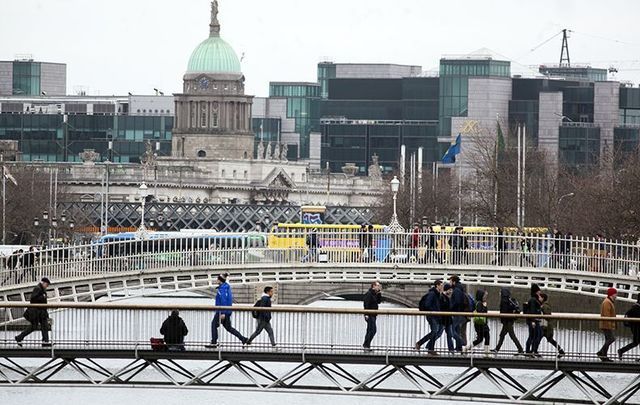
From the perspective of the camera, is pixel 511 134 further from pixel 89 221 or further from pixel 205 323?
pixel 205 323

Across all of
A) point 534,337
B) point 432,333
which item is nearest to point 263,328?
point 432,333

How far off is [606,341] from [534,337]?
167cm

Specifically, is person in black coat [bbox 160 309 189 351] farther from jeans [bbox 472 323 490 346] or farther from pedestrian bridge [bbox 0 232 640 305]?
pedestrian bridge [bbox 0 232 640 305]

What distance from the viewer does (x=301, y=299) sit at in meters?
112

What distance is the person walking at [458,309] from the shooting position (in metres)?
62.7

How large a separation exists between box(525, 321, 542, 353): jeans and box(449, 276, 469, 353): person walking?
4.81 feet

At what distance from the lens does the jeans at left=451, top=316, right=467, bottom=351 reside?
62594 millimetres

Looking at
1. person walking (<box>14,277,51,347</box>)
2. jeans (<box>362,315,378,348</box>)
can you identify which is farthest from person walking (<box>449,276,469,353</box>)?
person walking (<box>14,277,51,347</box>)

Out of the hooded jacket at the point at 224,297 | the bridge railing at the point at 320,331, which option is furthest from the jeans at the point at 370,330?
the hooded jacket at the point at 224,297

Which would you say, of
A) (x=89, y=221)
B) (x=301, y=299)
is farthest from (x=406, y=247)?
(x=89, y=221)

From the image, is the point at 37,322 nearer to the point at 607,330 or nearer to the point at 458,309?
the point at 458,309

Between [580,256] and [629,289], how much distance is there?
5.90 feet

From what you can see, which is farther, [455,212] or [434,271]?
[455,212]

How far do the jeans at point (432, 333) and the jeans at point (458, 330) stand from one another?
30cm
